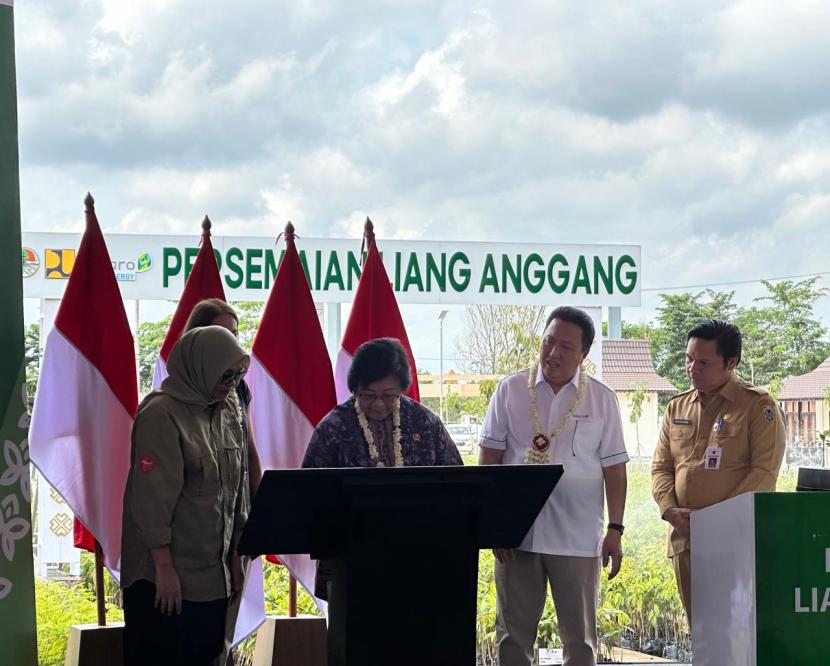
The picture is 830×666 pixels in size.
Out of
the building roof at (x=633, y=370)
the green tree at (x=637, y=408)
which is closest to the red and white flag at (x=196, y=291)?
the building roof at (x=633, y=370)

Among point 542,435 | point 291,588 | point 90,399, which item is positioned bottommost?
point 291,588

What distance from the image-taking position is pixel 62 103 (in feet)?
22.8

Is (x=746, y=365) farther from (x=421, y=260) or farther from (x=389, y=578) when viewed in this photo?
(x=389, y=578)

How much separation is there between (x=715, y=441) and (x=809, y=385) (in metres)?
2.98

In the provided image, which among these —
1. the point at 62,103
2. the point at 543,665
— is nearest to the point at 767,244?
the point at 543,665

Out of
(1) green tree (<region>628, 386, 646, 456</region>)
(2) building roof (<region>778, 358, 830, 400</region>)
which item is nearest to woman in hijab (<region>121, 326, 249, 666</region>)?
(1) green tree (<region>628, 386, 646, 456</region>)

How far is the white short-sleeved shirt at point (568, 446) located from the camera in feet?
10.3

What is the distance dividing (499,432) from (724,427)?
760mm

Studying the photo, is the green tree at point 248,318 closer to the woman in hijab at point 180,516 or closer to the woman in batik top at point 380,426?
the woman in batik top at point 380,426

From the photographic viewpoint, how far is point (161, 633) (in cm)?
254

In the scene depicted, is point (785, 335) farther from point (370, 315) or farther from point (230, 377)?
point (230, 377)

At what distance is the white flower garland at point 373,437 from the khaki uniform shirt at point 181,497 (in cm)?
41

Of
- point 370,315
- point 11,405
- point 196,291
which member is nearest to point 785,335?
point 370,315

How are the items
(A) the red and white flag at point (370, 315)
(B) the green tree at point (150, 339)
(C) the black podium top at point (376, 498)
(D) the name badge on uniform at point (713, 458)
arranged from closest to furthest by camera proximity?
1. (C) the black podium top at point (376, 498)
2. (D) the name badge on uniform at point (713, 458)
3. (A) the red and white flag at point (370, 315)
4. (B) the green tree at point (150, 339)
